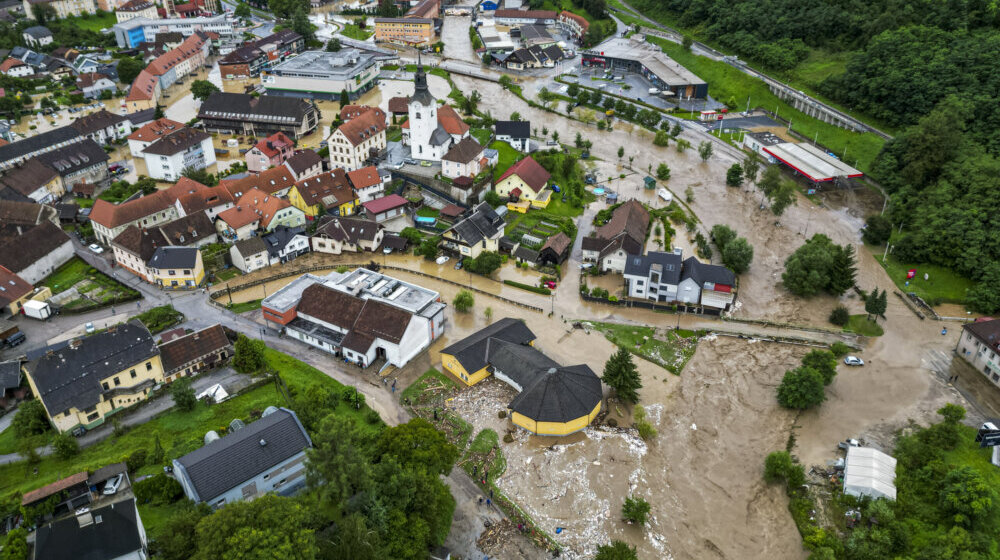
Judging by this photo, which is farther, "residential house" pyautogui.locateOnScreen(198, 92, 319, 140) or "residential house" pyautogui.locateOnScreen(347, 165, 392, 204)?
"residential house" pyautogui.locateOnScreen(198, 92, 319, 140)

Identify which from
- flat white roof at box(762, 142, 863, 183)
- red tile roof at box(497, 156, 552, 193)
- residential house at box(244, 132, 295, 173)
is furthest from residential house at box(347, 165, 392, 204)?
flat white roof at box(762, 142, 863, 183)

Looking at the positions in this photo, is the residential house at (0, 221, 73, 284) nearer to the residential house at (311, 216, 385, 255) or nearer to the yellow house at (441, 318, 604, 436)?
the residential house at (311, 216, 385, 255)

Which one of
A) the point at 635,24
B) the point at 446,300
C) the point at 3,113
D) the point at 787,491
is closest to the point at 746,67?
the point at 635,24

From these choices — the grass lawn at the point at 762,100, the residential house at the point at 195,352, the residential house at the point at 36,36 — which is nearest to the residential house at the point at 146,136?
the residential house at the point at 195,352

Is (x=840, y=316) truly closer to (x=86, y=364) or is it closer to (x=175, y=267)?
(x=86, y=364)

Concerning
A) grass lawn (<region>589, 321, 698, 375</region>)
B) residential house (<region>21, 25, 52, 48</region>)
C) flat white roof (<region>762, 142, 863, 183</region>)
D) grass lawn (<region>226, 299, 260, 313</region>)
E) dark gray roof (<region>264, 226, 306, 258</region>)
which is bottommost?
grass lawn (<region>589, 321, 698, 375</region>)

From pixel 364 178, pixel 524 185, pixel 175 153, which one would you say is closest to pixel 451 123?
pixel 364 178

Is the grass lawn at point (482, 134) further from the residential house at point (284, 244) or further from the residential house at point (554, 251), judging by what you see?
the residential house at point (284, 244)
